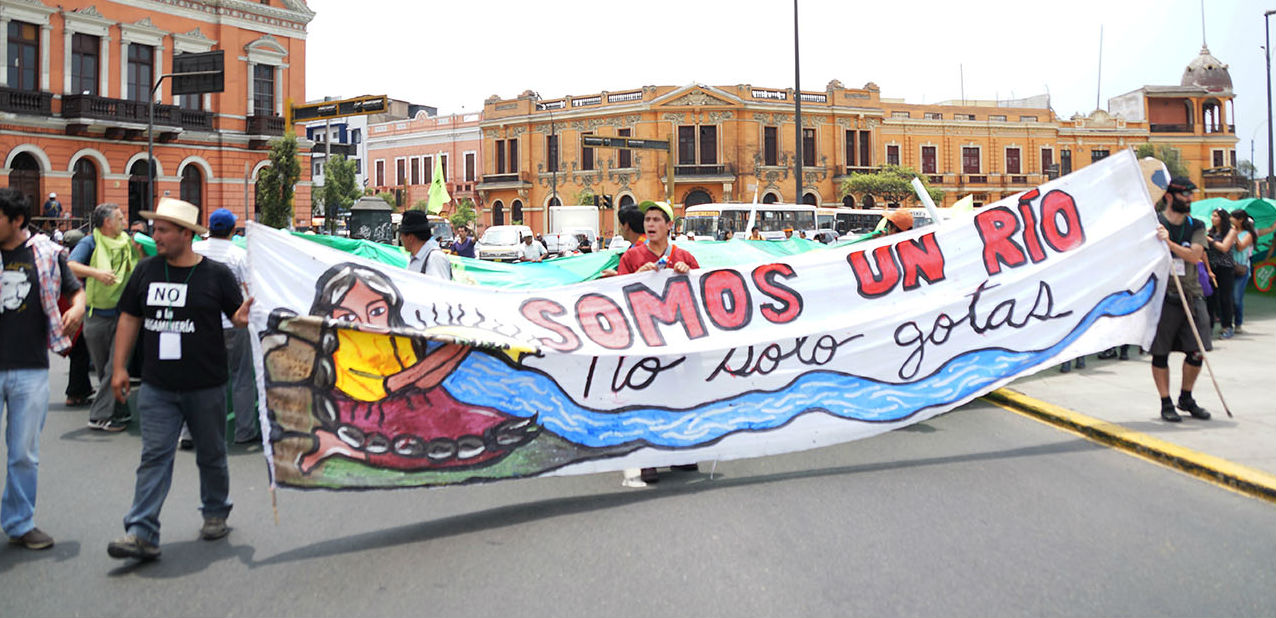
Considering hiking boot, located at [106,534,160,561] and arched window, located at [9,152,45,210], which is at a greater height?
arched window, located at [9,152,45,210]

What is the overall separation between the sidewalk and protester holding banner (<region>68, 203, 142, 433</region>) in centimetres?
814

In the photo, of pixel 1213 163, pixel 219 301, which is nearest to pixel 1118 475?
pixel 219 301

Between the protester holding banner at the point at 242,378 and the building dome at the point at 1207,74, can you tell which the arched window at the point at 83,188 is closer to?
the protester holding banner at the point at 242,378

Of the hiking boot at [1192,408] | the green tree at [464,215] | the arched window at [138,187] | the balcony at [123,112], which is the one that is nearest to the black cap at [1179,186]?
the hiking boot at [1192,408]

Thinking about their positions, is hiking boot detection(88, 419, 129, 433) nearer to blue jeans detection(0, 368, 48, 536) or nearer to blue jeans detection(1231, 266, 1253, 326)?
blue jeans detection(0, 368, 48, 536)

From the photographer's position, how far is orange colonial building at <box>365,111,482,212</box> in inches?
3034

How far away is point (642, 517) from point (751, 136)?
62.9m

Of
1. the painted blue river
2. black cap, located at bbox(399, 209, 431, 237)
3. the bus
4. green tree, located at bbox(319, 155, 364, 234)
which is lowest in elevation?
the painted blue river

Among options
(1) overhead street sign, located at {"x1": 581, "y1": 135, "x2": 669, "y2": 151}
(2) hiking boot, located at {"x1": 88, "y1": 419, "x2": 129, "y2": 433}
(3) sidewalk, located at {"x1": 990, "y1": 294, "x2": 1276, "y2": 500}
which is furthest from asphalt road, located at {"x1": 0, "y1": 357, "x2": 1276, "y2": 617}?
(1) overhead street sign, located at {"x1": 581, "y1": 135, "x2": 669, "y2": 151}

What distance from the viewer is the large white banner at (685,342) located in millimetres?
5113

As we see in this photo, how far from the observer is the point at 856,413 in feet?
21.1

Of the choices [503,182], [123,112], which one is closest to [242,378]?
[123,112]

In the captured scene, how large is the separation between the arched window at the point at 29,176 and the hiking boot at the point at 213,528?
3654 cm

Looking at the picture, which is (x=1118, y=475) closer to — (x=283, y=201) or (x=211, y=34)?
(x=283, y=201)
